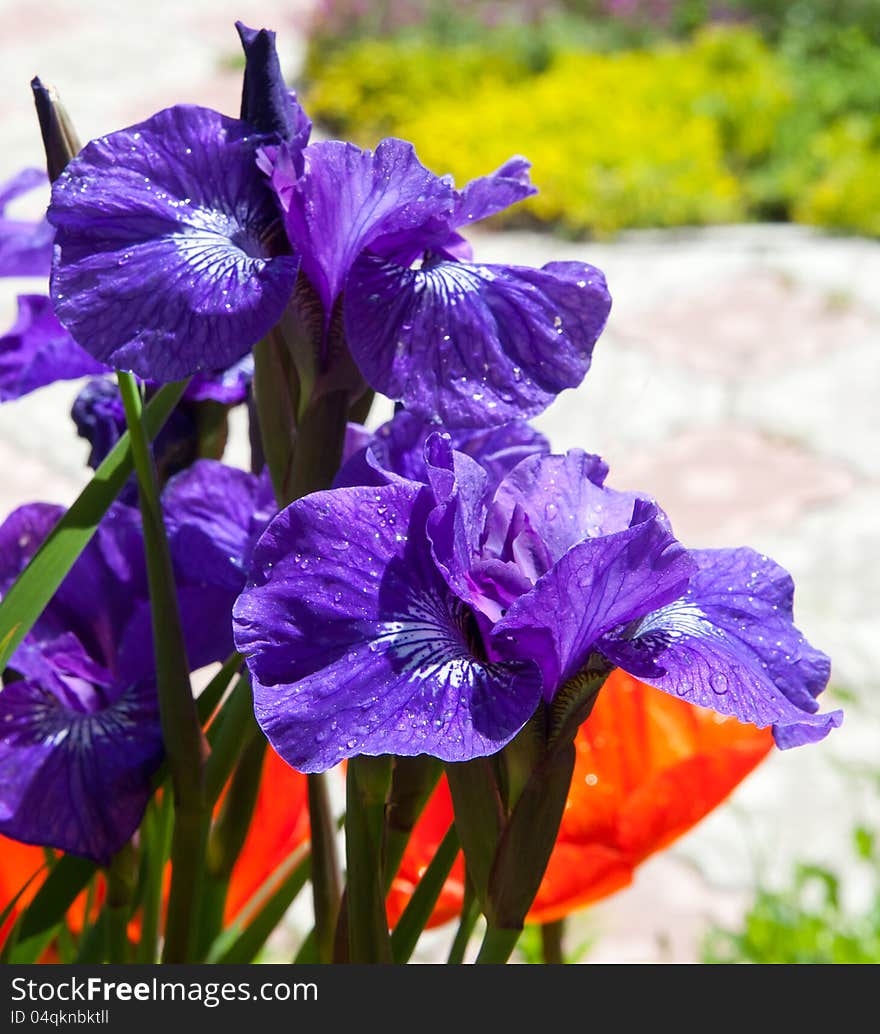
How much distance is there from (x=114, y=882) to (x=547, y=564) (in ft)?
0.79

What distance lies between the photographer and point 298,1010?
492 mm

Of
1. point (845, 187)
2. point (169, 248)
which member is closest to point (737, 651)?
point (169, 248)

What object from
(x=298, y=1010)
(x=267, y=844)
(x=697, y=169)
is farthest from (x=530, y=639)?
(x=697, y=169)

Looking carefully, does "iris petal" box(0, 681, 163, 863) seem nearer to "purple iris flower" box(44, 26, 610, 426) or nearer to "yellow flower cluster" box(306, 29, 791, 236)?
"purple iris flower" box(44, 26, 610, 426)

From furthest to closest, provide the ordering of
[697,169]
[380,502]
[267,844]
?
[697,169], [267,844], [380,502]

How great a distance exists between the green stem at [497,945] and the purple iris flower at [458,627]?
3.7 inches

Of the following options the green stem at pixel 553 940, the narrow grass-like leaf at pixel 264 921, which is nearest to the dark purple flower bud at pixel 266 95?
the narrow grass-like leaf at pixel 264 921

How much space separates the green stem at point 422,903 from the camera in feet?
1.93

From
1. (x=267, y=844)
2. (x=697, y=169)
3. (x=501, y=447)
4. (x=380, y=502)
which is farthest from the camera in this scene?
(x=697, y=169)

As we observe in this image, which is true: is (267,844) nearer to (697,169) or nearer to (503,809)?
(503,809)

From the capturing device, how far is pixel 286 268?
498 millimetres

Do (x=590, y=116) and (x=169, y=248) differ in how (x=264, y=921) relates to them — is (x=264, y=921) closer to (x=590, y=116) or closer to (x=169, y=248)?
(x=169, y=248)

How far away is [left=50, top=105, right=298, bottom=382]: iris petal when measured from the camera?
0.48 metres

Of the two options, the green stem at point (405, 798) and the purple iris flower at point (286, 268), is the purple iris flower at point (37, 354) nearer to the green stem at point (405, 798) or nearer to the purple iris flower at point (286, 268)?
the purple iris flower at point (286, 268)
